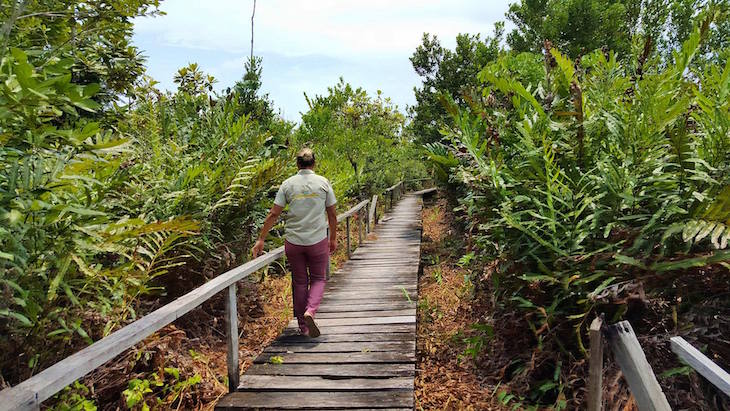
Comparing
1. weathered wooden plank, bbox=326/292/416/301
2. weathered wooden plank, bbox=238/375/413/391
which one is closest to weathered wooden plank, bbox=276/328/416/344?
weathered wooden plank, bbox=238/375/413/391

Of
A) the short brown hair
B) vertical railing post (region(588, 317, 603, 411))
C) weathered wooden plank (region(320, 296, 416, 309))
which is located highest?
the short brown hair

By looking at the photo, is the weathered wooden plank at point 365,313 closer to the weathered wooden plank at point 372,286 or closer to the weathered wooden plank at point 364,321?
the weathered wooden plank at point 364,321

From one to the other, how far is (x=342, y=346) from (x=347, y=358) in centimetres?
30

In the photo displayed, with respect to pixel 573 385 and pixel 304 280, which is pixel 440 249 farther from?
pixel 573 385

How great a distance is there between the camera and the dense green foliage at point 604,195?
2.79m

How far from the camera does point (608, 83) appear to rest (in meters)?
3.68

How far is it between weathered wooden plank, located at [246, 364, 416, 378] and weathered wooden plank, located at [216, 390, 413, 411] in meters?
0.30

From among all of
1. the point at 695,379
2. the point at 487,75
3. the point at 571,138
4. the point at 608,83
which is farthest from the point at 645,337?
the point at 487,75

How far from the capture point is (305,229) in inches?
171

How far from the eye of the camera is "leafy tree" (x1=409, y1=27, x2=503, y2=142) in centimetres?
1766

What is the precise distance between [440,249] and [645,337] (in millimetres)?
8599

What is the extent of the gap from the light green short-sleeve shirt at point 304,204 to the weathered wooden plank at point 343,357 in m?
1.05

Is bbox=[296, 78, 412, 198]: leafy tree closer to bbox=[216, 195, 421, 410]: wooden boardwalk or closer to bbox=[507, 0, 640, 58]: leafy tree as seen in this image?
bbox=[216, 195, 421, 410]: wooden boardwalk

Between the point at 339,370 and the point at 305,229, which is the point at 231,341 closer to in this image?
the point at 339,370
